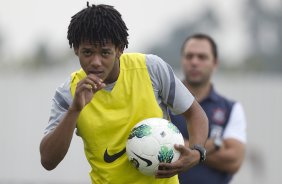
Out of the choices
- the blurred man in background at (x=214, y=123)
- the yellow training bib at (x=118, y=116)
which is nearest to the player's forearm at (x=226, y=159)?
the blurred man in background at (x=214, y=123)

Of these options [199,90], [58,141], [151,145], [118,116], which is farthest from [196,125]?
[199,90]

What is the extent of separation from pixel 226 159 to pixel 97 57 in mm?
3566

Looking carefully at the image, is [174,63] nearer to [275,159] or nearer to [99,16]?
[275,159]

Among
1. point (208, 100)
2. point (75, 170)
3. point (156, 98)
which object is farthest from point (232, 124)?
point (75, 170)

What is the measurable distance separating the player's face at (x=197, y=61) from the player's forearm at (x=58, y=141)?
332cm

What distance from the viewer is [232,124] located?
9258 mm

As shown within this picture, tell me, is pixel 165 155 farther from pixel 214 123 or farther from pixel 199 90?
pixel 199 90

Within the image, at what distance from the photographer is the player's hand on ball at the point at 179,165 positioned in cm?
603

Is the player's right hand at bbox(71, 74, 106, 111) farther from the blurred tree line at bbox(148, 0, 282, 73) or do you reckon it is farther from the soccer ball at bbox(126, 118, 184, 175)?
the blurred tree line at bbox(148, 0, 282, 73)

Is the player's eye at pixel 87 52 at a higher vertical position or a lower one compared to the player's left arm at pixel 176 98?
higher

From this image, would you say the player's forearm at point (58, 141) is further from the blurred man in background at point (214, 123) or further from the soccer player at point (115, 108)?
the blurred man in background at point (214, 123)

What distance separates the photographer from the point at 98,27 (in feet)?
19.5

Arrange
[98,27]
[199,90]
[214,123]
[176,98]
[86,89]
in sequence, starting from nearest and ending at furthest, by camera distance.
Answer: [86,89], [98,27], [176,98], [214,123], [199,90]

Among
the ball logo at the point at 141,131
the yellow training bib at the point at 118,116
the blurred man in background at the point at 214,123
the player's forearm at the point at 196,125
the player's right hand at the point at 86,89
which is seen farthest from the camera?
the blurred man in background at the point at 214,123
